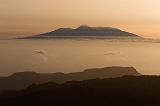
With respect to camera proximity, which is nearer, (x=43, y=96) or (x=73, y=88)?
(x=43, y=96)

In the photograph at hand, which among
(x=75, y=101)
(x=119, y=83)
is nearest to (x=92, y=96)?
(x=75, y=101)

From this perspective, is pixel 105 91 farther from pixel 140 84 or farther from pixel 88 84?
pixel 88 84

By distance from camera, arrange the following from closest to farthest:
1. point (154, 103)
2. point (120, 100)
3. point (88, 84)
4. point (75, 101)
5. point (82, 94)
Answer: point (154, 103) < point (120, 100) < point (75, 101) < point (82, 94) < point (88, 84)

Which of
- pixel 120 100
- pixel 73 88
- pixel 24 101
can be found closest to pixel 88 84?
pixel 73 88

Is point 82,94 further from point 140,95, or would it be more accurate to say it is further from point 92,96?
point 140,95

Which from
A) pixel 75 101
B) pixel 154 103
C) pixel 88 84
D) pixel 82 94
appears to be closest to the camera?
pixel 154 103

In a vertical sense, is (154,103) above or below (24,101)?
above
